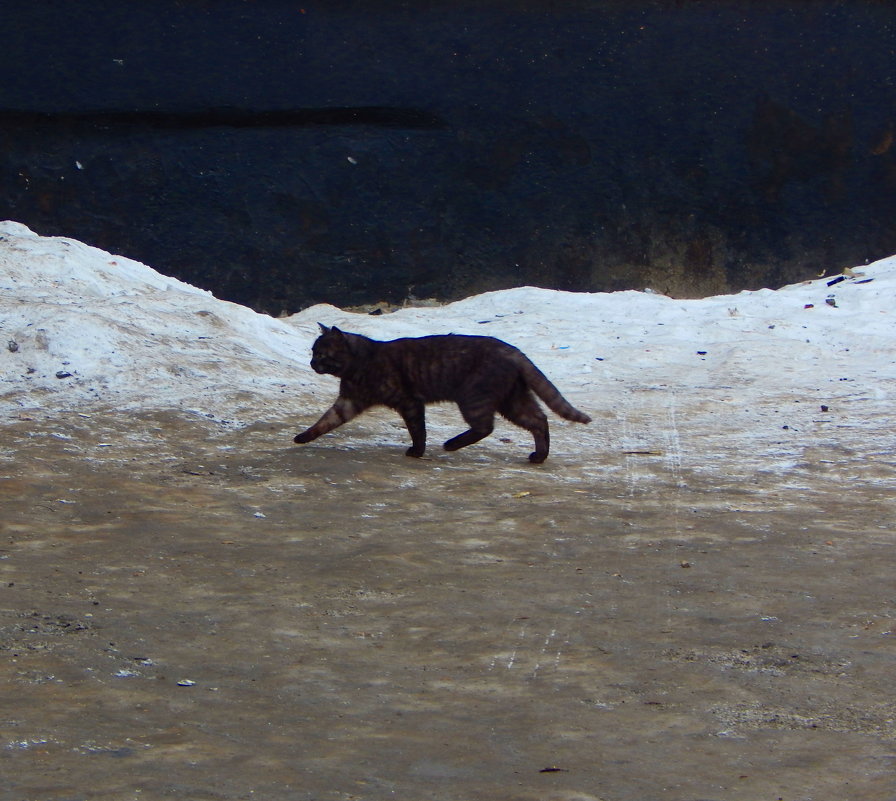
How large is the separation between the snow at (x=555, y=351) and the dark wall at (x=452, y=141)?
42cm

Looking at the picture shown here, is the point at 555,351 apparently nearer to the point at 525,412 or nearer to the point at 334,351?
the point at 525,412

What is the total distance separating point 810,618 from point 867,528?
124 centimetres

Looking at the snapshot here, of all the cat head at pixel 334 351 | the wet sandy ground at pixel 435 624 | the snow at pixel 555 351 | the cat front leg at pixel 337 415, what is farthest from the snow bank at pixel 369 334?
the wet sandy ground at pixel 435 624

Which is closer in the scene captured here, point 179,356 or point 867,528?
point 867,528

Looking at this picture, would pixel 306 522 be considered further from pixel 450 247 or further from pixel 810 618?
pixel 450 247

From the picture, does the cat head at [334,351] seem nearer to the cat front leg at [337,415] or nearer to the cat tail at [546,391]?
the cat front leg at [337,415]

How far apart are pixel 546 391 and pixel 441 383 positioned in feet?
1.76

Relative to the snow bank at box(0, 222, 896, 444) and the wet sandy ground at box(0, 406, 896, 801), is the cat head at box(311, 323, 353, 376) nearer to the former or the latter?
the wet sandy ground at box(0, 406, 896, 801)

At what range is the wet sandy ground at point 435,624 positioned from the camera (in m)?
2.75

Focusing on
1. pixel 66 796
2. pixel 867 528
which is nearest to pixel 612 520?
pixel 867 528

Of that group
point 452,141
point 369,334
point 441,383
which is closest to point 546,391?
point 441,383

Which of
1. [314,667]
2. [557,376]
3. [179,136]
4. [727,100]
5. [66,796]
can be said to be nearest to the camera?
[66,796]

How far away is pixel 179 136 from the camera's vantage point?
970 centimetres

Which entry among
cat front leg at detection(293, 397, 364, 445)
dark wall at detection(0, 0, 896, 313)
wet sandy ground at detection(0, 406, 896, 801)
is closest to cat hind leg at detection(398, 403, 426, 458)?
wet sandy ground at detection(0, 406, 896, 801)
